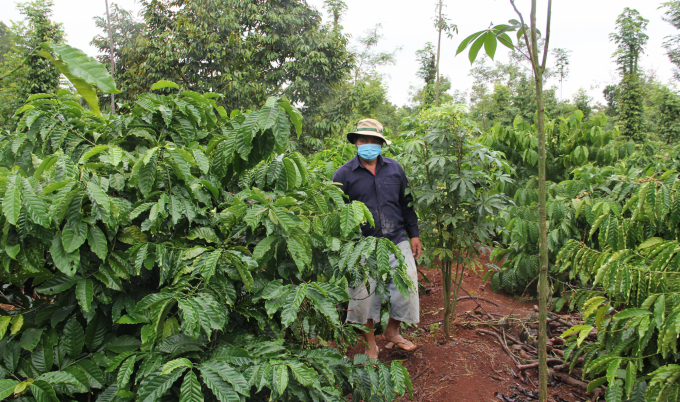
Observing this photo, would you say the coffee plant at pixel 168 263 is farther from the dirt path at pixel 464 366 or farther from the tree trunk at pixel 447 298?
the tree trunk at pixel 447 298

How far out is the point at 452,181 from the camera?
2.95 metres

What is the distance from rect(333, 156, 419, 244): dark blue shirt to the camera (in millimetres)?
2994

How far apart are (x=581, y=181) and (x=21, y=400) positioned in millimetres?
3946

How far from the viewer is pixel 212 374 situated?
49.3 inches

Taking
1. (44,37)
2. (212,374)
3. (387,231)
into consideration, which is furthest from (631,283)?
(44,37)

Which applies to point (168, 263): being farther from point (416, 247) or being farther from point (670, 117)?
point (670, 117)

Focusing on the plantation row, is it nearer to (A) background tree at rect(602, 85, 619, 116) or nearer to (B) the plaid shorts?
(B) the plaid shorts

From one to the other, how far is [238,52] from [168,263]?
40.1 feet

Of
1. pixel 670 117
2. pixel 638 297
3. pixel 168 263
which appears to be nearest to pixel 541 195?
pixel 638 297

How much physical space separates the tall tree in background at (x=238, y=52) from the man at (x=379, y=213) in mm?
9634

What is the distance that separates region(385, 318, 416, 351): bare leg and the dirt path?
0.10m

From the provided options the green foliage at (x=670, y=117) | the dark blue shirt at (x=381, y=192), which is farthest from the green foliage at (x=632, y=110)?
the dark blue shirt at (x=381, y=192)

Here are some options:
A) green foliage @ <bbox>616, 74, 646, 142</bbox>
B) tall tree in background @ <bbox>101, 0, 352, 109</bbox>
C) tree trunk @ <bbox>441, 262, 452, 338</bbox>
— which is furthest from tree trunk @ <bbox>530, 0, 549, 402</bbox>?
green foliage @ <bbox>616, 74, 646, 142</bbox>

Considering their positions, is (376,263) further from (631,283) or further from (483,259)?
(483,259)
